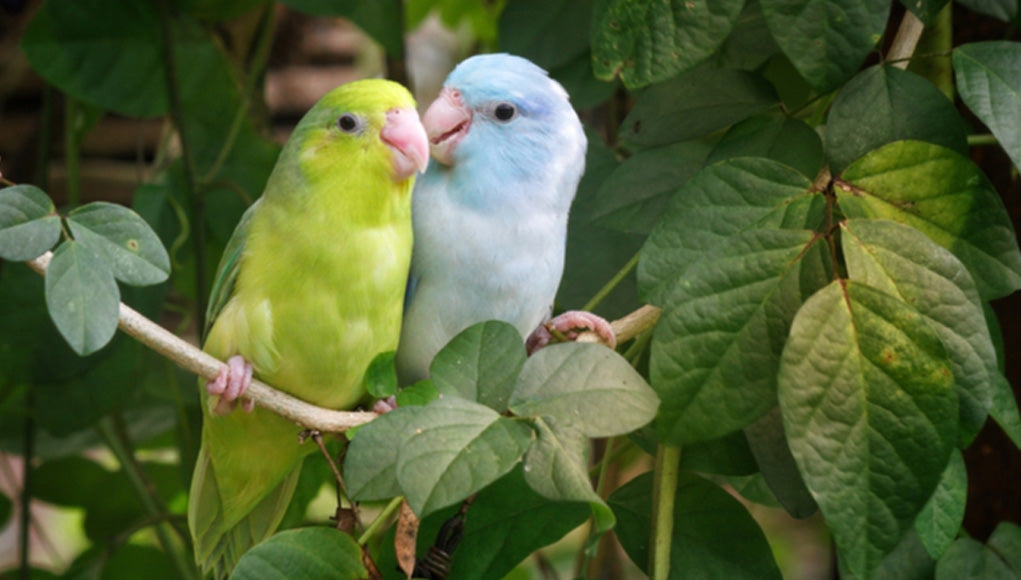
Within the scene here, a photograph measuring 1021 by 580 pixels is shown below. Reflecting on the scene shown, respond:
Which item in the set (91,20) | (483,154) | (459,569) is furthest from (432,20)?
(459,569)

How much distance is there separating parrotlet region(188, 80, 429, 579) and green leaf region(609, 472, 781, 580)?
0.31 meters

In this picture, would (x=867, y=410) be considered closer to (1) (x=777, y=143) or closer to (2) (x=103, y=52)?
A: (1) (x=777, y=143)

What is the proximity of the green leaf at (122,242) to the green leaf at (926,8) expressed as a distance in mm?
700

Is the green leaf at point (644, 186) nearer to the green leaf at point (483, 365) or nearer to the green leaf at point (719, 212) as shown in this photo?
the green leaf at point (719, 212)

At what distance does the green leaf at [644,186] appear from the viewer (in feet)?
3.79

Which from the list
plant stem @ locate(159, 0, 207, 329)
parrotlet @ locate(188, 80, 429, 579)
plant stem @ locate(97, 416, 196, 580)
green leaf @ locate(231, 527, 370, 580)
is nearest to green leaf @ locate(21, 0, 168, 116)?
plant stem @ locate(159, 0, 207, 329)

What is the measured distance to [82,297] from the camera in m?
0.80

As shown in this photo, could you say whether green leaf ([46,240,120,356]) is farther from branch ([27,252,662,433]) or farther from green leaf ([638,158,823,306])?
green leaf ([638,158,823,306])

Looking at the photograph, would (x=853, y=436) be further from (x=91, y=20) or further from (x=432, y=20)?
(x=432, y=20)

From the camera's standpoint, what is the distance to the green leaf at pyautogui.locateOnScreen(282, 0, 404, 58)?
1.54 meters

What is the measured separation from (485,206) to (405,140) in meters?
0.12

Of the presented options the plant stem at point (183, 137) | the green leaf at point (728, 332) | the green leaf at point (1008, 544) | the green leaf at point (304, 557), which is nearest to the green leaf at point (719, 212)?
the green leaf at point (728, 332)

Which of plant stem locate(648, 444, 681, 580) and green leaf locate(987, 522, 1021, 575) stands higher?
plant stem locate(648, 444, 681, 580)

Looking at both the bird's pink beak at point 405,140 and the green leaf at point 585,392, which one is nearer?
the green leaf at point 585,392
